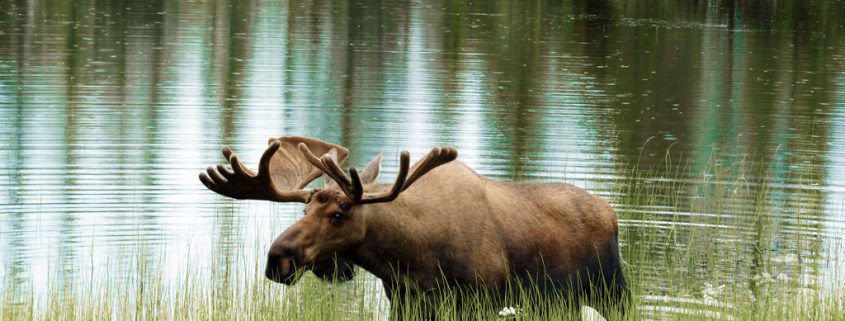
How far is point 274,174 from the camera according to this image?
854cm

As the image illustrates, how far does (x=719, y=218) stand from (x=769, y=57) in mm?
26784

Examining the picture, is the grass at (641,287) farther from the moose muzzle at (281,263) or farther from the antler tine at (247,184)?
the moose muzzle at (281,263)

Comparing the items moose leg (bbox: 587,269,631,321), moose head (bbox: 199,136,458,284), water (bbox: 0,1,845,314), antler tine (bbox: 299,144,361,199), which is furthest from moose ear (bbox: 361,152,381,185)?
water (bbox: 0,1,845,314)

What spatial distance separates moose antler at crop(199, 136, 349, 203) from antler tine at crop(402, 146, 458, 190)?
45 cm

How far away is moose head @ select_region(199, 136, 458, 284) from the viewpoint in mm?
7543

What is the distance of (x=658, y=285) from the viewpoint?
11.4m

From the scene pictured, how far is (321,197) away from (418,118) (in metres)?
16.2

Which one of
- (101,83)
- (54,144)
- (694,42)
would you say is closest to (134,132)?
(54,144)

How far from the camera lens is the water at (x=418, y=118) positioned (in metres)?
13.1

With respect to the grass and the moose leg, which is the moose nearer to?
the moose leg

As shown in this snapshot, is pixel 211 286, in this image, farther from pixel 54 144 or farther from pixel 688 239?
pixel 54 144

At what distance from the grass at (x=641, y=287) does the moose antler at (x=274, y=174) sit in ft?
2.20

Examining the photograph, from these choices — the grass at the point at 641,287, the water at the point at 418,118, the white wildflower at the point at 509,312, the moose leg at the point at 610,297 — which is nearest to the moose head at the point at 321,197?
the grass at the point at 641,287

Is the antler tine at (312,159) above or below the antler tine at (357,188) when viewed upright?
above
